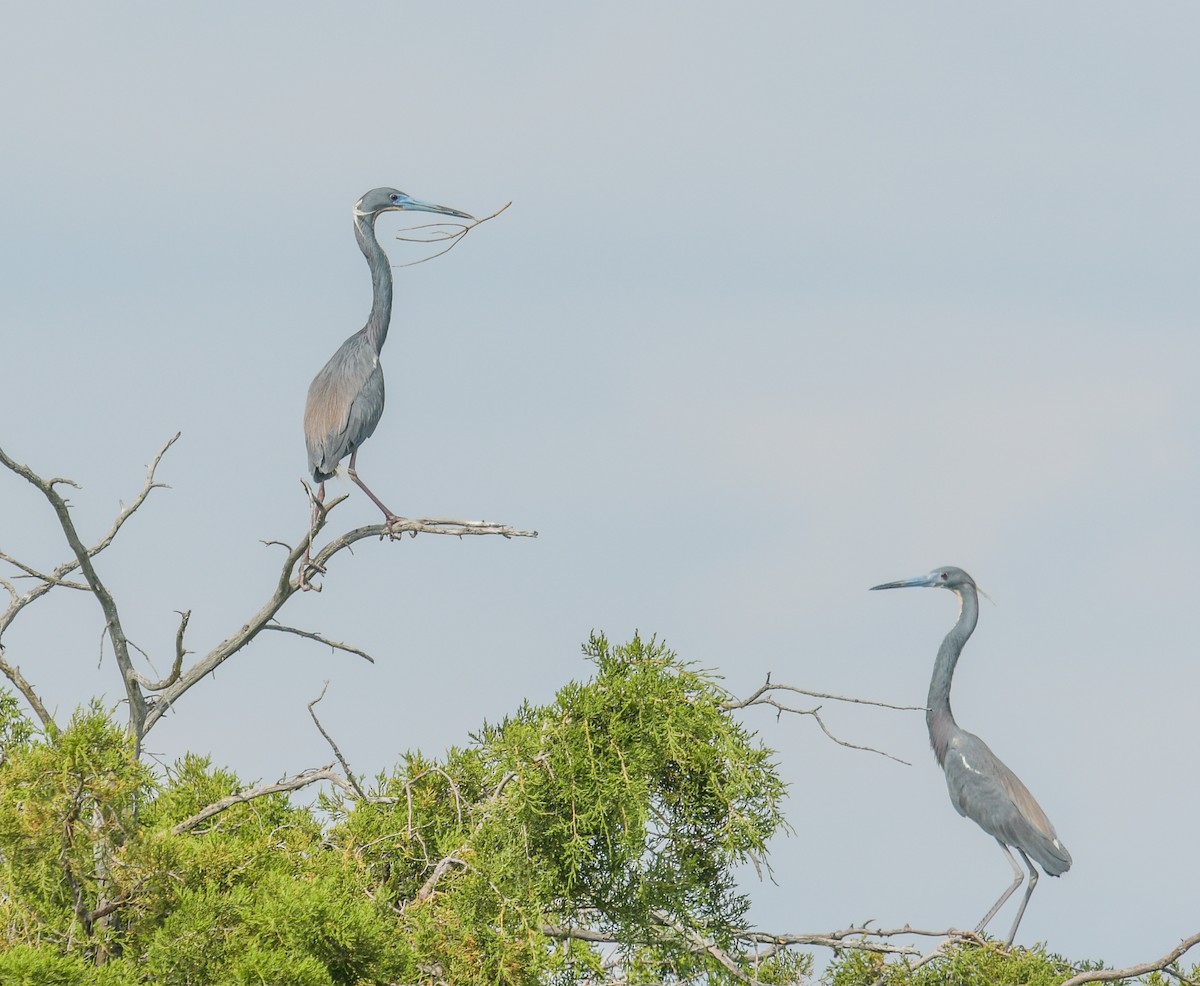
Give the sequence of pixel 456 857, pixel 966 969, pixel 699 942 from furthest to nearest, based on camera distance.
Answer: pixel 966 969
pixel 699 942
pixel 456 857

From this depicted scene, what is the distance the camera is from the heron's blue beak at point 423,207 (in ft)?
36.3

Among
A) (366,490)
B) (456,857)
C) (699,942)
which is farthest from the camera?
(366,490)

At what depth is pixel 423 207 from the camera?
437 inches

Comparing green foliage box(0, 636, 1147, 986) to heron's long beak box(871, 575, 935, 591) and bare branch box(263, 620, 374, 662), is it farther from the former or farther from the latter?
heron's long beak box(871, 575, 935, 591)

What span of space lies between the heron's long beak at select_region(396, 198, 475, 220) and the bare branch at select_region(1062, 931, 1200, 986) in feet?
22.3

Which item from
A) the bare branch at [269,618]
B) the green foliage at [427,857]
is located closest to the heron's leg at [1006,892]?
the green foliage at [427,857]

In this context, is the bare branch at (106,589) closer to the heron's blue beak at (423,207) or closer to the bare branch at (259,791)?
the bare branch at (259,791)

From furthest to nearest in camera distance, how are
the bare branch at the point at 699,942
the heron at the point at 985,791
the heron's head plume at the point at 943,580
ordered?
the heron's head plume at the point at 943,580, the heron at the point at 985,791, the bare branch at the point at 699,942

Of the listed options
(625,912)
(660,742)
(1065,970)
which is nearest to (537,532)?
(660,742)

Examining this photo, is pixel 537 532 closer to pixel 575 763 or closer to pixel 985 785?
pixel 575 763

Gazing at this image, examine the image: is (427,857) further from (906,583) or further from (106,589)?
(906,583)

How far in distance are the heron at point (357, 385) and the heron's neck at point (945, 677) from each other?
443cm

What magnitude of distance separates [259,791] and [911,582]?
6.61 meters

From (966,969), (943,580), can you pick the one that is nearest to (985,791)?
(943,580)
